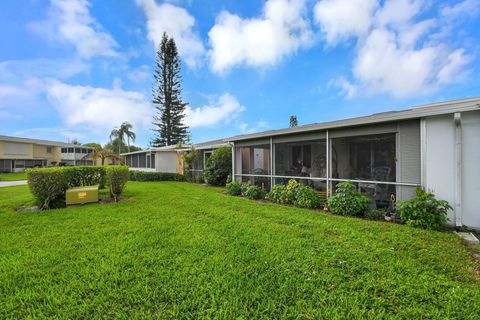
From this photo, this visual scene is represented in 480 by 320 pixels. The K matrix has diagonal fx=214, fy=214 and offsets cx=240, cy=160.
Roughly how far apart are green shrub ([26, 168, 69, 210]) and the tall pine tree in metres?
24.7

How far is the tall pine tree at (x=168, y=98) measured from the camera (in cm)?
3275

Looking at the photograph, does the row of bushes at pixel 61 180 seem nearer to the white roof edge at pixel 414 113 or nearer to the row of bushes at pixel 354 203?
the row of bushes at pixel 354 203

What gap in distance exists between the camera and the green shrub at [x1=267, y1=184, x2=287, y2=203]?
27.0ft

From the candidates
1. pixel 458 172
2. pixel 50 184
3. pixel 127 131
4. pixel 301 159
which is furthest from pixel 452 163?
pixel 127 131

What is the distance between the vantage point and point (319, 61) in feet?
43.5

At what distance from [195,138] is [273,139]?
2663 cm

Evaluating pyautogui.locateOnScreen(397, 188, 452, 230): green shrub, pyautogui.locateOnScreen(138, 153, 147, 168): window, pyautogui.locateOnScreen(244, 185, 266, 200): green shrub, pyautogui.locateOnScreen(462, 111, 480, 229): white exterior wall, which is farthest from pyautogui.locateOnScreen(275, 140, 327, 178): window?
pyautogui.locateOnScreen(138, 153, 147, 168): window

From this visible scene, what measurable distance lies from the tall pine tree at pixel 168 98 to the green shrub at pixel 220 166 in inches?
788

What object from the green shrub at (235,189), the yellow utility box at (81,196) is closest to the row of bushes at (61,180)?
the yellow utility box at (81,196)

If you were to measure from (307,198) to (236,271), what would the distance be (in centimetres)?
486

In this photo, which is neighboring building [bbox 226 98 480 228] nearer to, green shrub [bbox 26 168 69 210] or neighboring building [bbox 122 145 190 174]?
green shrub [bbox 26 168 69 210]

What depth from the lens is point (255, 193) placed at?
923 cm

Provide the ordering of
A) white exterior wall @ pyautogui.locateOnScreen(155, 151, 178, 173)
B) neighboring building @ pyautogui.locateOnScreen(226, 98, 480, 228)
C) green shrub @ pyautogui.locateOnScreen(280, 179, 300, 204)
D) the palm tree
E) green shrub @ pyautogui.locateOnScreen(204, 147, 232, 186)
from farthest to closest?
1. the palm tree
2. white exterior wall @ pyautogui.locateOnScreen(155, 151, 178, 173)
3. green shrub @ pyautogui.locateOnScreen(204, 147, 232, 186)
4. green shrub @ pyautogui.locateOnScreen(280, 179, 300, 204)
5. neighboring building @ pyautogui.locateOnScreen(226, 98, 480, 228)

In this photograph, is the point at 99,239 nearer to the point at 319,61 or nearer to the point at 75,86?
the point at 319,61
